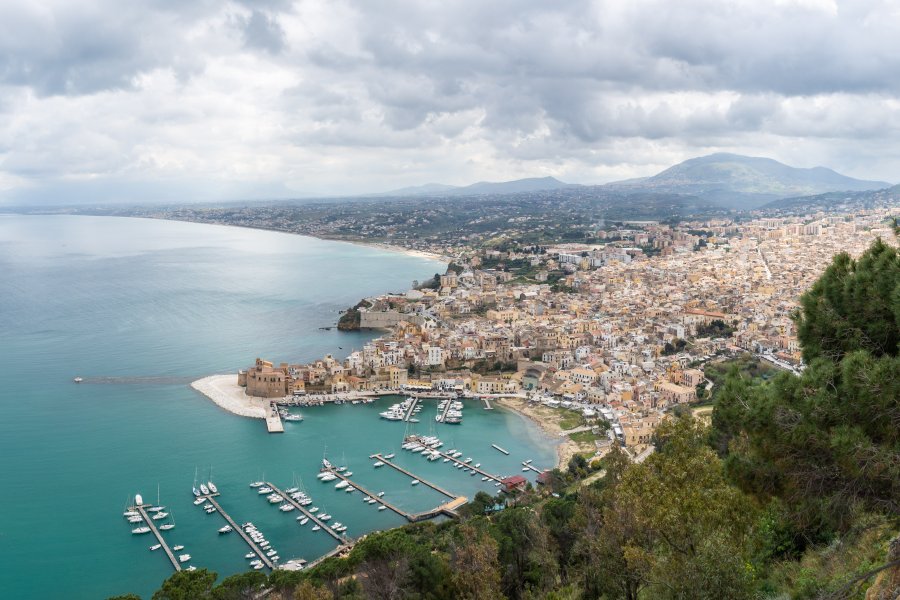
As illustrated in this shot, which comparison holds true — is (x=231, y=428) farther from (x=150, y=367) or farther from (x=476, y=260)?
(x=476, y=260)

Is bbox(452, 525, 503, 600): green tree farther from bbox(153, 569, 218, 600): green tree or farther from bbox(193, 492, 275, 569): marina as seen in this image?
bbox(193, 492, 275, 569): marina

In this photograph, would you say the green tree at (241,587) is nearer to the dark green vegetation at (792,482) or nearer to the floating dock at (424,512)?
the dark green vegetation at (792,482)

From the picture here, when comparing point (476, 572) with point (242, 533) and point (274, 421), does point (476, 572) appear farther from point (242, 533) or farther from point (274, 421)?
point (274, 421)

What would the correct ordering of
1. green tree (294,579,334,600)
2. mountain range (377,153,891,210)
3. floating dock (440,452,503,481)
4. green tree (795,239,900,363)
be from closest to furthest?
green tree (795,239,900,363), green tree (294,579,334,600), floating dock (440,452,503,481), mountain range (377,153,891,210)

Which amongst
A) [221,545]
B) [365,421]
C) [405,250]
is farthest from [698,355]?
[405,250]

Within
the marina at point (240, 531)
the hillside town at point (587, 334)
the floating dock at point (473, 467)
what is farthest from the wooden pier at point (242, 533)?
the hillside town at point (587, 334)

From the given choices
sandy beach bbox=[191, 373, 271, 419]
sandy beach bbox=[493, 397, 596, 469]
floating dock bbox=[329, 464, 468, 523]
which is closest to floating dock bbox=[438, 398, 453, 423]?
sandy beach bbox=[493, 397, 596, 469]

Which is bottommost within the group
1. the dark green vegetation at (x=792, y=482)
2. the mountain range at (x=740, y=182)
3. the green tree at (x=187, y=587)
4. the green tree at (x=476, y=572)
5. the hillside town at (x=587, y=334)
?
the hillside town at (x=587, y=334)
